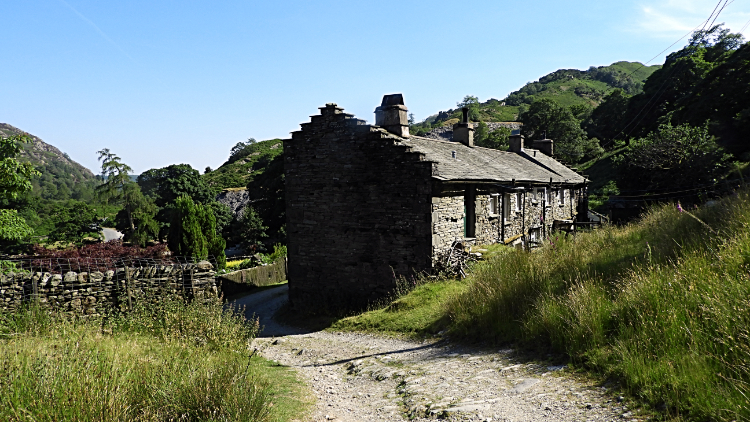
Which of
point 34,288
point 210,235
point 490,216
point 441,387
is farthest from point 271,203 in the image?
point 441,387

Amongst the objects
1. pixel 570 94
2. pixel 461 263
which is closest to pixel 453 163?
pixel 461 263

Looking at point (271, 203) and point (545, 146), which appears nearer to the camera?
point (271, 203)

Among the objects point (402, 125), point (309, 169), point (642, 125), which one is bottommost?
point (309, 169)

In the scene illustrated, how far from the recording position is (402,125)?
15.8 metres

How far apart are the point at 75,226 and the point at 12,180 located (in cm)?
2835

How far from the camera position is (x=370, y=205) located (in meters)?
14.7

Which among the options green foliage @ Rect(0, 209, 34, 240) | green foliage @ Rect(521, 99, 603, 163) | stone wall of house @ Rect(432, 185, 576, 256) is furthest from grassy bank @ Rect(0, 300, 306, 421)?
green foliage @ Rect(521, 99, 603, 163)

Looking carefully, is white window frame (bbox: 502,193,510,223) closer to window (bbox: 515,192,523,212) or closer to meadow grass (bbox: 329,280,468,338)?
window (bbox: 515,192,523,212)

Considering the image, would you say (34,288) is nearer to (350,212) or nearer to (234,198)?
(350,212)

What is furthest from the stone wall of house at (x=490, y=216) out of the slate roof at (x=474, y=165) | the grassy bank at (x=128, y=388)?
the grassy bank at (x=128, y=388)

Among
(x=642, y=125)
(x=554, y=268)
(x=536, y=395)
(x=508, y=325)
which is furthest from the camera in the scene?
(x=642, y=125)

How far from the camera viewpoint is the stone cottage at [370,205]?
13914 mm

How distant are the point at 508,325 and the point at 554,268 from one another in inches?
67.4

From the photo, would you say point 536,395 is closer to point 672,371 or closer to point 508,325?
point 672,371
